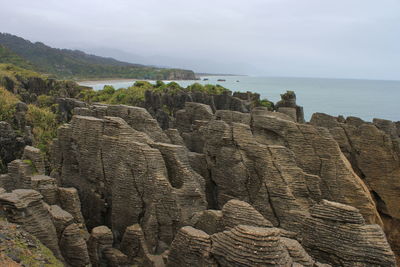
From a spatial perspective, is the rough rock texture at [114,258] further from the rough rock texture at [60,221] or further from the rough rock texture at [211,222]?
the rough rock texture at [211,222]

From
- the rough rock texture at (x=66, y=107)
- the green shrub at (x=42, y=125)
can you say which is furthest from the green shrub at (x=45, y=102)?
the green shrub at (x=42, y=125)

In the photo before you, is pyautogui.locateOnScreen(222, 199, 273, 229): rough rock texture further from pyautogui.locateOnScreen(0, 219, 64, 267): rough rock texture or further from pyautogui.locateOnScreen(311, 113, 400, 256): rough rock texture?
pyautogui.locateOnScreen(311, 113, 400, 256): rough rock texture

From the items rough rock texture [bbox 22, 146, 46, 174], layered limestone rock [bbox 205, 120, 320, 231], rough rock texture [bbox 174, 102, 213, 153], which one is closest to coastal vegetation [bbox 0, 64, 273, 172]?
rough rock texture [bbox 22, 146, 46, 174]

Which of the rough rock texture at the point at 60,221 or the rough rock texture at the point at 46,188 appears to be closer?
the rough rock texture at the point at 60,221

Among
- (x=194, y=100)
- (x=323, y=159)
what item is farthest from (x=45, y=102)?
(x=323, y=159)

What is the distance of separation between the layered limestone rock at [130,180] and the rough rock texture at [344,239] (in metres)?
5.05

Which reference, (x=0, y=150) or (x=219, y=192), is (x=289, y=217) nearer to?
(x=219, y=192)


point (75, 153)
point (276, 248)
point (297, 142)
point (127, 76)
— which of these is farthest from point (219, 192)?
point (127, 76)

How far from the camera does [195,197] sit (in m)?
14.2

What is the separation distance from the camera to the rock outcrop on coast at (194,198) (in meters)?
9.99

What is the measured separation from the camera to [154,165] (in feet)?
45.6

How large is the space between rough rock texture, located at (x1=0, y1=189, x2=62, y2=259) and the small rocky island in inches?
1.2

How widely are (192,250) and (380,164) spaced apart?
17199 mm

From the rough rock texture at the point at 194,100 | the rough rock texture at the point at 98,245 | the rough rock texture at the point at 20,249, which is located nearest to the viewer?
the rough rock texture at the point at 20,249
